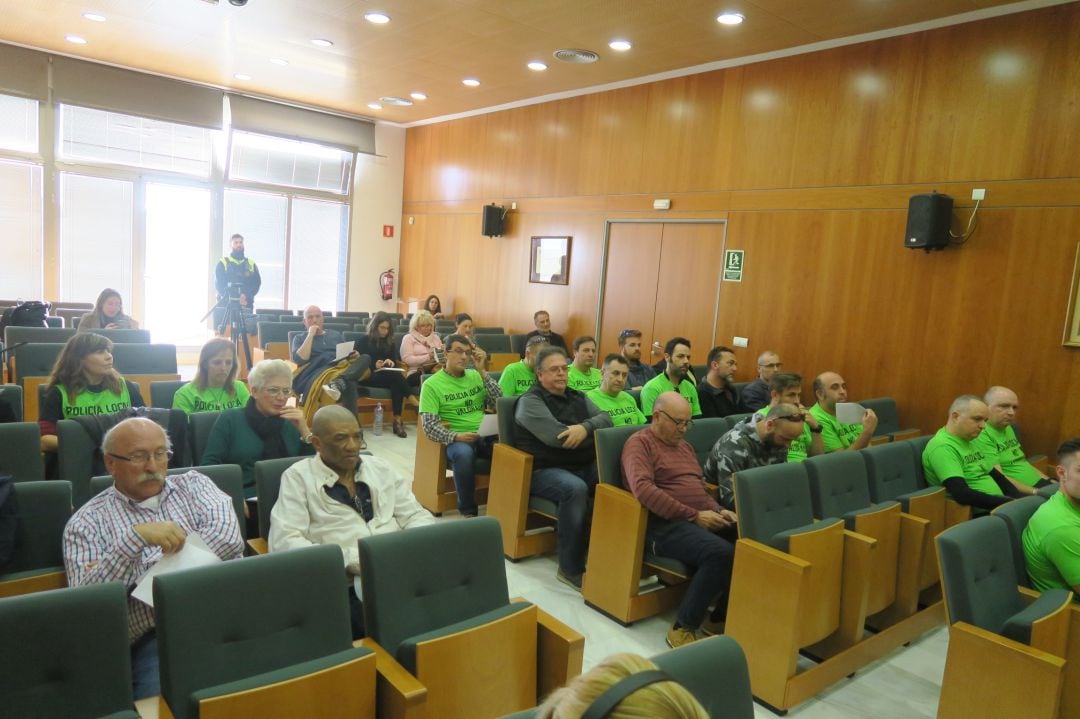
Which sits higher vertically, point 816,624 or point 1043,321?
point 1043,321

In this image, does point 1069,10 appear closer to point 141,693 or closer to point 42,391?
point 141,693

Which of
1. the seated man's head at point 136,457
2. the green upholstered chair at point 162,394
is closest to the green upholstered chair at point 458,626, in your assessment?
the seated man's head at point 136,457

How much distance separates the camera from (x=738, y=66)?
655 centimetres

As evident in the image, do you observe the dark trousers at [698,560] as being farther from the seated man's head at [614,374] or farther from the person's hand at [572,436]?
the seated man's head at [614,374]

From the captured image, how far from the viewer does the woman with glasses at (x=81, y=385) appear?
11.3 ft

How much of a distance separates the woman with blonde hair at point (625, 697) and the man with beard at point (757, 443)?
2.65m

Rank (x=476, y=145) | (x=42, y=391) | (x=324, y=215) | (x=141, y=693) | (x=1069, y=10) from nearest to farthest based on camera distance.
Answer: (x=141, y=693) < (x=42, y=391) < (x=1069, y=10) < (x=476, y=145) < (x=324, y=215)

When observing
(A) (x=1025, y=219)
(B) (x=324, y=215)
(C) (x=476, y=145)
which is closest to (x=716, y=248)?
(A) (x=1025, y=219)

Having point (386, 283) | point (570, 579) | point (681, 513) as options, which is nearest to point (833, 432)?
point (681, 513)

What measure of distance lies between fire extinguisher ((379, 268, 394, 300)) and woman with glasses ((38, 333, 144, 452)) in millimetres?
7998

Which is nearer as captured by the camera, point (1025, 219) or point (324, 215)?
→ point (1025, 219)

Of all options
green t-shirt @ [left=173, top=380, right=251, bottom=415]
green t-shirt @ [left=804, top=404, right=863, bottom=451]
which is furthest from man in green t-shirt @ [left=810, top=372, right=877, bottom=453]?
green t-shirt @ [left=173, top=380, right=251, bottom=415]

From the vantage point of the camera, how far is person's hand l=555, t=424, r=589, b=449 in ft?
13.0

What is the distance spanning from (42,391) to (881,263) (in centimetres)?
578
